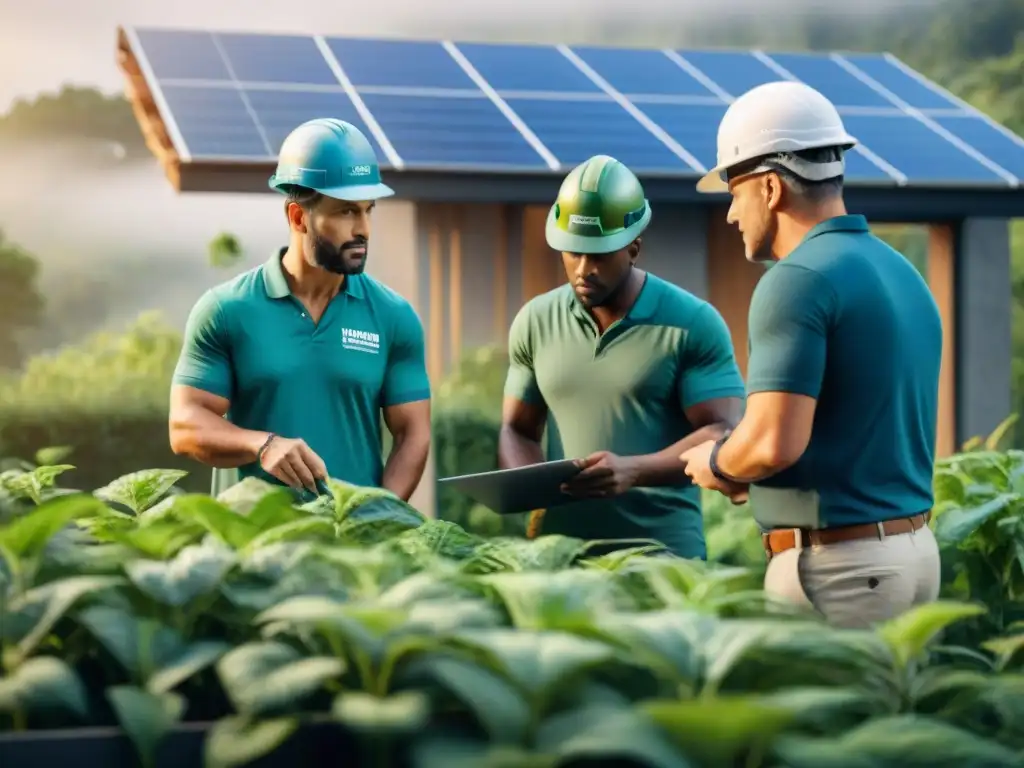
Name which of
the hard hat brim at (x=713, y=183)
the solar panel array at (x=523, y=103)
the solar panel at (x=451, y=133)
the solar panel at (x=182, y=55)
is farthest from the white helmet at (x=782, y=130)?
the solar panel at (x=182, y=55)

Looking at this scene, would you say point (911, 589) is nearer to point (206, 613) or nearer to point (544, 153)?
point (206, 613)

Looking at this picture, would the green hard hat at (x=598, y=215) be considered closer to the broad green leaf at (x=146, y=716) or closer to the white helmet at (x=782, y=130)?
the white helmet at (x=782, y=130)

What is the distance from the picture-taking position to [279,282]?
469cm

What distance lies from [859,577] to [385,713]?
174cm

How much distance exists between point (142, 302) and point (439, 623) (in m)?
55.8

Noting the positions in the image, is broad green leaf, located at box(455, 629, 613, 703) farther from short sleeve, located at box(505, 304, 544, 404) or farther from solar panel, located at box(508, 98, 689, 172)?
solar panel, located at box(508, 98, 689, 172)

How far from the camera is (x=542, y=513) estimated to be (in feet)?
15.9

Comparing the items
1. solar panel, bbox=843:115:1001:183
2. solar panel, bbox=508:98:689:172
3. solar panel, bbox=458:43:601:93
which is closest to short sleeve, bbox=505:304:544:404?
solar panel, bbox=508:98:689:172

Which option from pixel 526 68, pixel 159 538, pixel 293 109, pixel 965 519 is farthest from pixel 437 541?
pixel 526 68

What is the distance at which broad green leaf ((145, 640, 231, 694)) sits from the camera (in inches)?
77.8

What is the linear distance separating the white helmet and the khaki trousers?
76 cm

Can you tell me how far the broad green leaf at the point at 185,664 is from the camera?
198 cm

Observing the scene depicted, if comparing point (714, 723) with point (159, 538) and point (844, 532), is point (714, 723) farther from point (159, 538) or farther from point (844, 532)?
point (844, 532)

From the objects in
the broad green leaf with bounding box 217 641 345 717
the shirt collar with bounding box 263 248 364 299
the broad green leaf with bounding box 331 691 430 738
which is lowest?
the broad green leaf with bounding box 331 691 430 738
